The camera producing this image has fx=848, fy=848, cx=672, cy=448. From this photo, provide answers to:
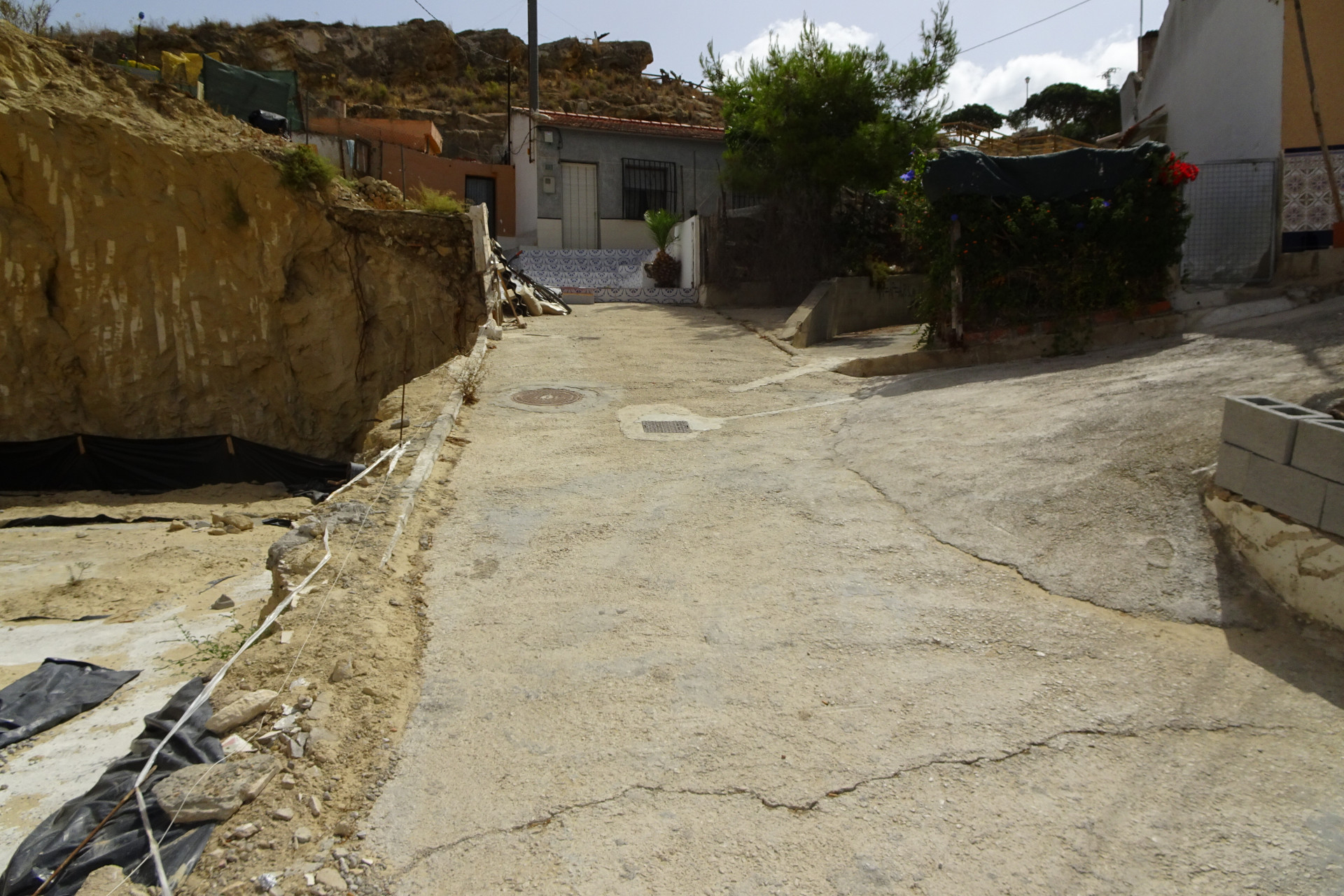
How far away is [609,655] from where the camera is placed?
12.4ft

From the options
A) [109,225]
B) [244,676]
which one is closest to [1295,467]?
[244,676]

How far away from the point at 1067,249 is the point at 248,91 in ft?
57.0

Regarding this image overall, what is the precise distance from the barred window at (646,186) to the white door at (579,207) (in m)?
0.91

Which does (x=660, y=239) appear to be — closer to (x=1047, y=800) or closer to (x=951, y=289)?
(x=951, y=289)

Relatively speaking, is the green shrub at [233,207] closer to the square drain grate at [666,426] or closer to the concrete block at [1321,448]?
the square drain grate at [666,426]

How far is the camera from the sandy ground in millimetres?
2836

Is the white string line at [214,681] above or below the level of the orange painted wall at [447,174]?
below

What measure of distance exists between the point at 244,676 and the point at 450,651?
2.77 feet

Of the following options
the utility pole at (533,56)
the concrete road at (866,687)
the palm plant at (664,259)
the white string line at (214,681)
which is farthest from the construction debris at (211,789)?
the utility pole at (533,56)

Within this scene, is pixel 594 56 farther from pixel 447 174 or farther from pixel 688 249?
pixel 688 249

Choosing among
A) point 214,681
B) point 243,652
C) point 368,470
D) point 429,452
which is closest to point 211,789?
point 214,681

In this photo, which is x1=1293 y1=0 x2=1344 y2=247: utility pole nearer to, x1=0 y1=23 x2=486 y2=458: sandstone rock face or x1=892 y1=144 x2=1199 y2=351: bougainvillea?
x1=892 y1=144 x2=1199 y2=351: bougainvillea

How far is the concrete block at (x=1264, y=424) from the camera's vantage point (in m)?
3.84

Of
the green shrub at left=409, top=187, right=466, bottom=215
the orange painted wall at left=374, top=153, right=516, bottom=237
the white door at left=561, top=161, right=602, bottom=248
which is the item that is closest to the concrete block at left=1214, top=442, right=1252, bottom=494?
the green shrub at left=409, top=187, right=466, bottom=215
